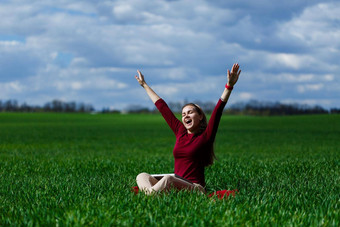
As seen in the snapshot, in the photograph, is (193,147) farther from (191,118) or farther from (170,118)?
(170,118)

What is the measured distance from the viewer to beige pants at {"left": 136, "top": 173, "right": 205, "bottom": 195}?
7.31 meters

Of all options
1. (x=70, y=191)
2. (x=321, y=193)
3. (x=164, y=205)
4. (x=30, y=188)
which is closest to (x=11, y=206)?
(x=70, y=191)

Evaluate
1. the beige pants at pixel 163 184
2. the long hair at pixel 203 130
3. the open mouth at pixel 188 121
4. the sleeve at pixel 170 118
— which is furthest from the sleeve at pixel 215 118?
the beige pants at pixel 163 184

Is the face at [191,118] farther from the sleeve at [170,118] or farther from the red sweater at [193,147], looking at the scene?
the sleeve at [170,118]

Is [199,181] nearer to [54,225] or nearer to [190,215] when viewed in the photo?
[190,215]

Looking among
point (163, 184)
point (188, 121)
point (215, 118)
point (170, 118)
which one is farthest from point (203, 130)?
point (163, 184)

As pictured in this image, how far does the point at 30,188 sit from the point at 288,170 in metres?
7.39

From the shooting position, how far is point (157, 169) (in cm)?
1309

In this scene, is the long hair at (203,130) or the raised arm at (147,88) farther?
the raised arm at (147,88)

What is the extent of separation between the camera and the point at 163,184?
7.32m

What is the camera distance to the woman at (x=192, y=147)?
24.1 feet

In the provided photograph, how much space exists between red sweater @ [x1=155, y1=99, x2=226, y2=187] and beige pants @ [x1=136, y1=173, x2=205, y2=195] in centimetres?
24

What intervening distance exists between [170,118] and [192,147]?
2.70ft

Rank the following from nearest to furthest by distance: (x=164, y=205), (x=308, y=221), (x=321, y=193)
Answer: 1. (x=308, y=221)
2. (x=164, y=205)
3. (x=321, y=193)
